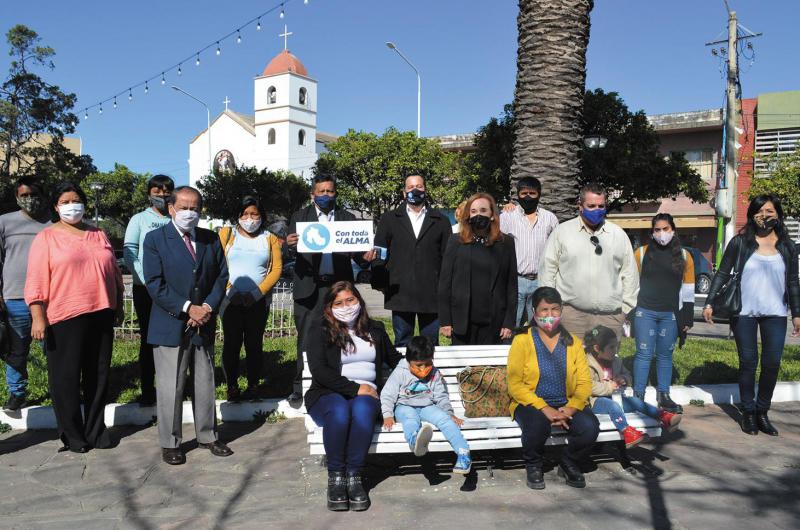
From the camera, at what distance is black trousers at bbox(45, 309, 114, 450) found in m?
5.23

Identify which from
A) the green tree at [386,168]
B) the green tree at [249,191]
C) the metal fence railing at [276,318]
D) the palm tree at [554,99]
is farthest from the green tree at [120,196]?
the palm tree at [554,99]

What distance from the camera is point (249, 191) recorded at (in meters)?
47.4

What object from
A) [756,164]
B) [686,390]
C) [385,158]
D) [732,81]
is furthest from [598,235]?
[385,158]

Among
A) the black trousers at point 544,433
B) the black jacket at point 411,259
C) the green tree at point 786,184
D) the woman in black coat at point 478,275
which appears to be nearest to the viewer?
the black trousers at point 544,433

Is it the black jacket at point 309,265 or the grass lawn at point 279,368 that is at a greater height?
the black jacket at point 309,265

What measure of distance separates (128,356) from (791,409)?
761 cm

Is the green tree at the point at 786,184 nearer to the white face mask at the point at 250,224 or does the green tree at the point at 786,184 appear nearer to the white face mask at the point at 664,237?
the white face mask at the point at 664,237

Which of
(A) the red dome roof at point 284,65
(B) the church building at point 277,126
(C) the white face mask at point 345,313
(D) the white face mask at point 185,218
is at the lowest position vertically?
(C) the white face mask at point 345,313

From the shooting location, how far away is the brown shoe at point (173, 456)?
5.02 metres

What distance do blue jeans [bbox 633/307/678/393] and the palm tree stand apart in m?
1.98

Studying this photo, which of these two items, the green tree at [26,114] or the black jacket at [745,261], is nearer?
the black jacket at [745,261]

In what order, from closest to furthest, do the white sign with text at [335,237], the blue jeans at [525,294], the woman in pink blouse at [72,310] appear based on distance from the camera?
1. the woman in pink blouse at [72,310]
2. the white sign with text at [335,237]
3. the blue jeans at [525,294]

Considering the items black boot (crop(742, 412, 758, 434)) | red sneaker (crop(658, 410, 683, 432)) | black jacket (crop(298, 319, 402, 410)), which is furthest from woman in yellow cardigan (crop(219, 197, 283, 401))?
black boot (crop(742, 412, 758, 434))

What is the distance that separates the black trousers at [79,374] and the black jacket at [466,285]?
9.18 feet
